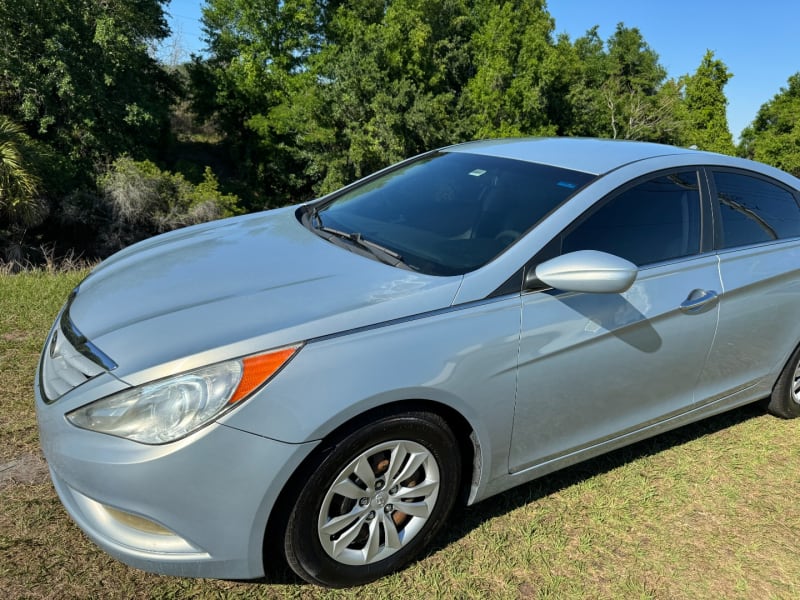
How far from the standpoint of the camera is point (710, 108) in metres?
42.3

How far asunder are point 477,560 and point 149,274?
1.79 meters

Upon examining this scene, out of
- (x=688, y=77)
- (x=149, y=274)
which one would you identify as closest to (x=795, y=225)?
(x=149, y=274)

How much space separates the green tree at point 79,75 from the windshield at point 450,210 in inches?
1038

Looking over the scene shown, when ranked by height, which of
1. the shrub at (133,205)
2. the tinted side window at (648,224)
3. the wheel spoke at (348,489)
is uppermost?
the tinted side window at (648,224)

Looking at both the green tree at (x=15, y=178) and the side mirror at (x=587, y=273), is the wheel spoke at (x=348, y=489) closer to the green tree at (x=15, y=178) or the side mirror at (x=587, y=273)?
the side mirror at (x=587, y=273)

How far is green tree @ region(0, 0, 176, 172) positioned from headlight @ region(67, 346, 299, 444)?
2742 cm

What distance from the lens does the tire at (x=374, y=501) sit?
201 cm

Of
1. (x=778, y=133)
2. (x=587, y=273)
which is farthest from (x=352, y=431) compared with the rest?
(x=778, y=133)

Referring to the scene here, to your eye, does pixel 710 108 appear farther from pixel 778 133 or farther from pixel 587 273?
pixel 587 273

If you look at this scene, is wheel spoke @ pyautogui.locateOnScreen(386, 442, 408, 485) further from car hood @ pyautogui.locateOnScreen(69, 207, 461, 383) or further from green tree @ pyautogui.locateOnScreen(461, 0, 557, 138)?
green tree @ pyautogui.locateOnScreen(461, 0, 557, 138)

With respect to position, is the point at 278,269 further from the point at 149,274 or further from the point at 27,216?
the point at 27,216

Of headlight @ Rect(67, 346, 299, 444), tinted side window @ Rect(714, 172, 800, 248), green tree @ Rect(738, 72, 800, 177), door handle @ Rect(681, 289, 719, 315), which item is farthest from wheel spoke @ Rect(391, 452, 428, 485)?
green tree @ Rect(738, 72, 800, 177)

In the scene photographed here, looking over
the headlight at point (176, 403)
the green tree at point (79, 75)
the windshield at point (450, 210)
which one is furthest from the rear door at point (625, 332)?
the green tree at point (79, 75)

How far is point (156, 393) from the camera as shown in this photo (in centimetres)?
Result: 184
